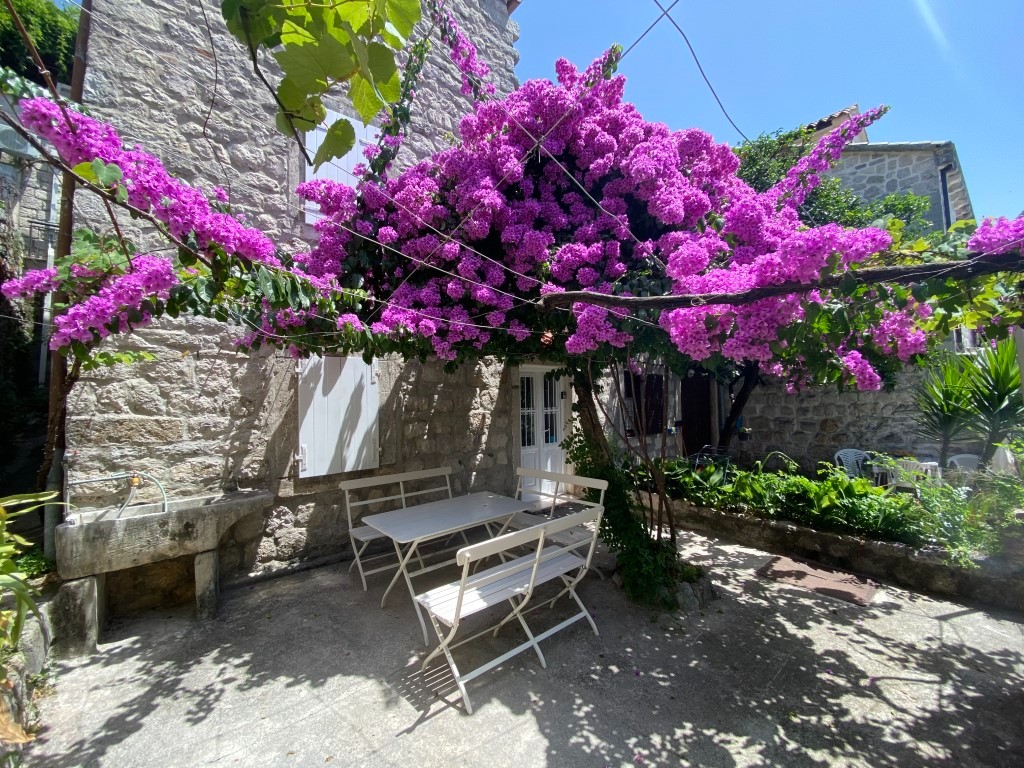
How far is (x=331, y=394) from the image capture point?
4.35 m

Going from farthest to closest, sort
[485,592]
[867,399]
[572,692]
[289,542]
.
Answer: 1. [867,399]
2. [289,542]
3. [485,592]
4. [572,692]

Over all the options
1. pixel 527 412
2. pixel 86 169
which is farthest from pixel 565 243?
pixel 527 412

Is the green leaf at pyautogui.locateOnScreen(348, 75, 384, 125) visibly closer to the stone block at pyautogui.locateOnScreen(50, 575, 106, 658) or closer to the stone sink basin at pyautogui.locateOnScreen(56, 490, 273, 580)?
the stone sink basin at pyautogui.locateOnScreen(56, 490, 273, 580)

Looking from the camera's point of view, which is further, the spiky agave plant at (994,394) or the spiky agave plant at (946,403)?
the spiky agave plant at (946,403)

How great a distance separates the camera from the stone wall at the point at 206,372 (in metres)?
3.54

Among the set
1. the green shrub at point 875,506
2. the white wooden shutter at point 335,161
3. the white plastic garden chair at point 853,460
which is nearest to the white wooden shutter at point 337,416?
the white wooden shutter at point 335,161

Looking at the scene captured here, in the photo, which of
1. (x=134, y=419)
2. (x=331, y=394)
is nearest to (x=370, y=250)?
(x=331, y=394)

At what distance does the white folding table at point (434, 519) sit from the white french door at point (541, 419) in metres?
2.11

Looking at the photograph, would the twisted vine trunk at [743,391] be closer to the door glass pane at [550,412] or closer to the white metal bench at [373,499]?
the door glass pane at [550,412]

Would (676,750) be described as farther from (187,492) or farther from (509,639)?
(187,492)

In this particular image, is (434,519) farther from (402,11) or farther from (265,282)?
(402,11)

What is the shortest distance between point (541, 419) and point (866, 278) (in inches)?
191

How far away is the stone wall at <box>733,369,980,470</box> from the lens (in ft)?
23.8

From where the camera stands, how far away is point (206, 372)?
3.85 m
